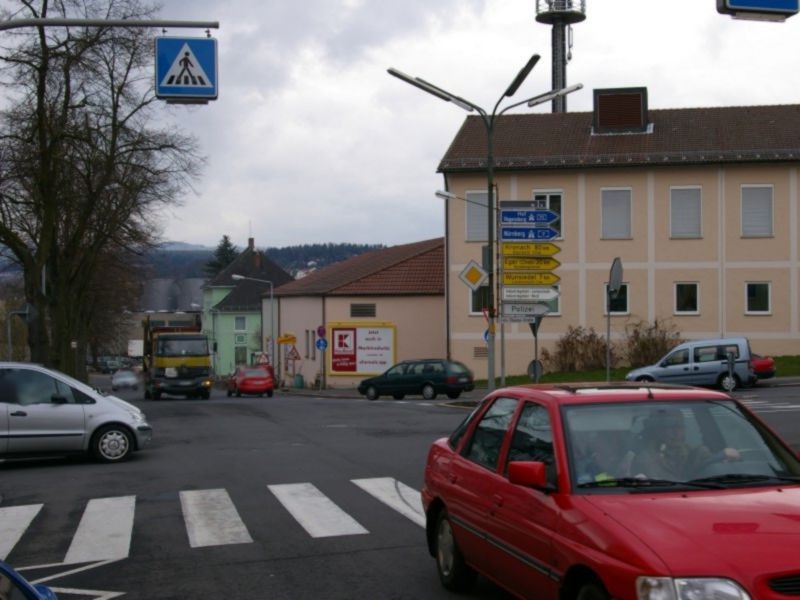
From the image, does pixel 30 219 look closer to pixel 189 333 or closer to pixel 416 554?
pixel 189 333

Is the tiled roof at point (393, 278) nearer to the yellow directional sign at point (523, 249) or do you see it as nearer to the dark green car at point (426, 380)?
the dark green car at point (426, 380)

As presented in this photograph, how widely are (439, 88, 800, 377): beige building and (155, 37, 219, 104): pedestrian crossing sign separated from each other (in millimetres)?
33144

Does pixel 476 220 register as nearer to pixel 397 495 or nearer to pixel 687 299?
pixel 687 299

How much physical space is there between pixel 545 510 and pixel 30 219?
36.2m

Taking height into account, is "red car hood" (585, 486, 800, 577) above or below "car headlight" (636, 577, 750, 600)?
above

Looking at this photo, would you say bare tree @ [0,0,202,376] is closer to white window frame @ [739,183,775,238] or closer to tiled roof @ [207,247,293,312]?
white window frame @ [739,183,775,238]

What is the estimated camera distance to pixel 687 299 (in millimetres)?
48531

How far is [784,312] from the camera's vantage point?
4756 centimetres

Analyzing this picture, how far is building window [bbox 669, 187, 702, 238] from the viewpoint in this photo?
48.4m

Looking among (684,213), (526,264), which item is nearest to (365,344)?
(684,213)

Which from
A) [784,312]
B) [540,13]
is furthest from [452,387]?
[540,13]

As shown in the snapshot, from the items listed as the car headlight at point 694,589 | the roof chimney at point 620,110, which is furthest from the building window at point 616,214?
the car headlight at point 694,589

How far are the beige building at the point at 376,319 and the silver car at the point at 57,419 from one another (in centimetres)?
3726

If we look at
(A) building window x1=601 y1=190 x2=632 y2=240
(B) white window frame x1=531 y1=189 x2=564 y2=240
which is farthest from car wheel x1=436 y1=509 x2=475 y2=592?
(A) building window x1=601 y1=190 x2=632 y2=240
